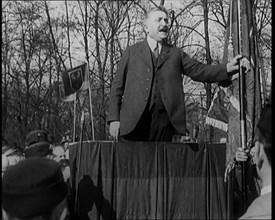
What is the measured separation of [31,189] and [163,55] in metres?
2.70

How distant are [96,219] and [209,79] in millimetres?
1492

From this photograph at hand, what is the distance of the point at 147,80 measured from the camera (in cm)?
422

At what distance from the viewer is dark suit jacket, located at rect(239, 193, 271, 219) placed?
54.9 inches

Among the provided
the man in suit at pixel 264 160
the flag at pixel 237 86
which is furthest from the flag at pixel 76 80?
the man in suit at pixel 264 160

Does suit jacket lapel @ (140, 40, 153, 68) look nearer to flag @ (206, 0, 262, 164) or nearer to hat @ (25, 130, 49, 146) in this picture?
flag @ (206, 0, 262, 164)

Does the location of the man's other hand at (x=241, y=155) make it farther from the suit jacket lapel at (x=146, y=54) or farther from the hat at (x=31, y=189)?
the hat at (x=31, y=189)

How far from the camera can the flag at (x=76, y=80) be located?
17.8 ft

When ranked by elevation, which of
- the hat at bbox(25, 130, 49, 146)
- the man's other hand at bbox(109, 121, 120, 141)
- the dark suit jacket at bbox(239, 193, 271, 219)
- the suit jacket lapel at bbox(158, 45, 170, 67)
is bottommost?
the dark suit jacket at bbox(239, 193, 271, 219)

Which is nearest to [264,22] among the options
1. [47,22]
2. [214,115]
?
[47,22]

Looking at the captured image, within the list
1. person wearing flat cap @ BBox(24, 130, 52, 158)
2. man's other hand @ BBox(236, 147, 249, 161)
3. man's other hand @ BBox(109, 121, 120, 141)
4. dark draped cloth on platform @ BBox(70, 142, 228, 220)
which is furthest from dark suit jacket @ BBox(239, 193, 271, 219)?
person wearing flat cap @ BBox(24, 130, 52, 158)

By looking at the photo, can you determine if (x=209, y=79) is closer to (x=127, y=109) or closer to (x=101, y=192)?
(x=127, y=109)

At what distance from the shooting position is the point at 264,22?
1812 cm

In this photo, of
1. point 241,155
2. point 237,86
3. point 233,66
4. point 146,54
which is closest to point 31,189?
point 241,155

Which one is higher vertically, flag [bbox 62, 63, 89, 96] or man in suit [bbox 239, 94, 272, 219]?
flag [bbox 62, 63, 89, 96]
